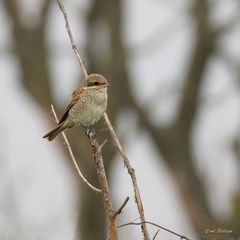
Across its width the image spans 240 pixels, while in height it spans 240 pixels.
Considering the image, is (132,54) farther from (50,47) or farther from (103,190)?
(103,190)

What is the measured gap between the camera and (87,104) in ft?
18.1

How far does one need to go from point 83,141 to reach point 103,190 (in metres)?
7.38

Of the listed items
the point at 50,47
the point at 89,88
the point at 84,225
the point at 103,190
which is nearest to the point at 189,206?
the point at 84,225

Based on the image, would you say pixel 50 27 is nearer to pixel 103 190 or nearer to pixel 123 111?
pixel 123 111

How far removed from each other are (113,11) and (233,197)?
302cm

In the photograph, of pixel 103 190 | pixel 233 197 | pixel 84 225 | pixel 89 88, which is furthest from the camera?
pixel 84 225

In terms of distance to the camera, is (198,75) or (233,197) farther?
(198,75)

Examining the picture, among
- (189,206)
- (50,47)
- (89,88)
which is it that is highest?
(50,47)

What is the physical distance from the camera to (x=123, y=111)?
1191 centimetres

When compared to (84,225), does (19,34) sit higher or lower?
higher

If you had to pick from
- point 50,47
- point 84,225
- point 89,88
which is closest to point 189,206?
point 84,225

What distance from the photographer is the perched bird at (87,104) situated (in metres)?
5.42

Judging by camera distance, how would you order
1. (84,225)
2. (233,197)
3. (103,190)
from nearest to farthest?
(103,190), (233,197), (84,225)

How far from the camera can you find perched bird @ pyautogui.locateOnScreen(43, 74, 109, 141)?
542cm
